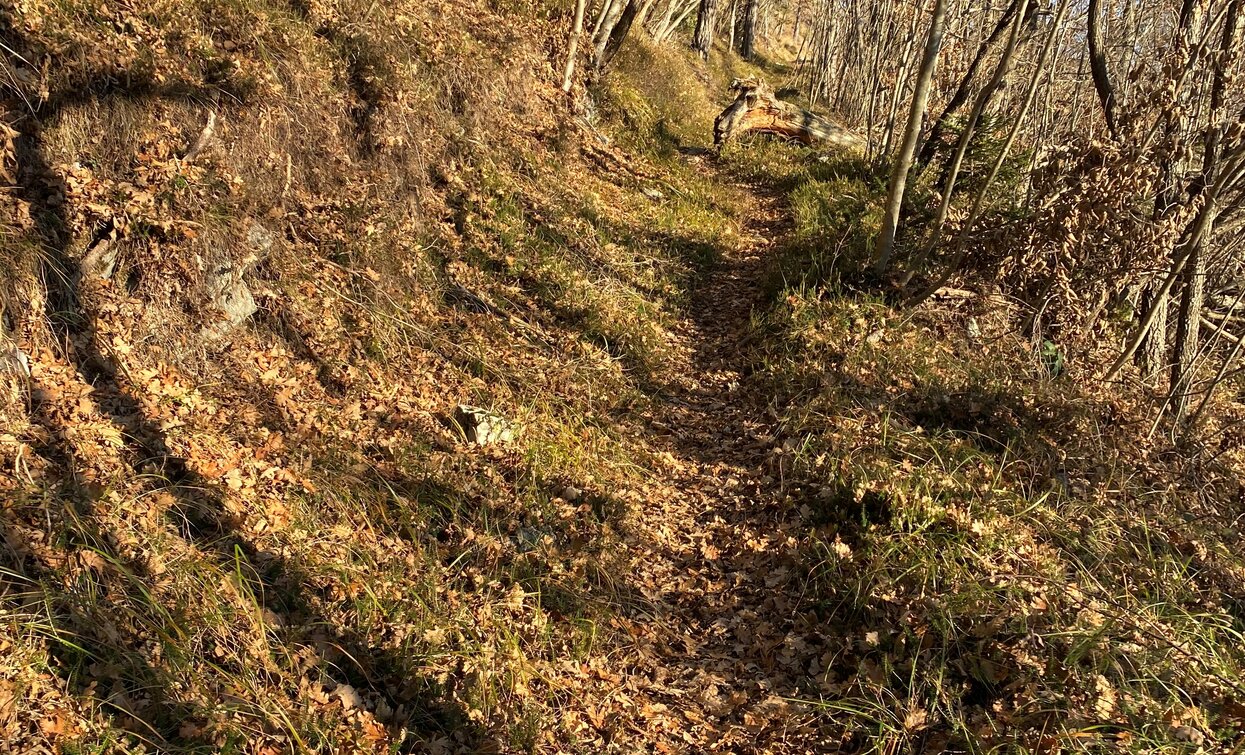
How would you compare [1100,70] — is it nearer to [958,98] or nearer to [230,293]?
[958,98]

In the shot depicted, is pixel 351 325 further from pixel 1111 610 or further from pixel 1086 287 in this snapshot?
pixel 1086 287

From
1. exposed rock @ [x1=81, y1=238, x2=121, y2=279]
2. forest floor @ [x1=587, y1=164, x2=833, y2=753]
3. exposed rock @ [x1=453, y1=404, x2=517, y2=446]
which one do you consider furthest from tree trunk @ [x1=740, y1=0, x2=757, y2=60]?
exposed rock @ [x1=81, y1=238, x2=121, y2=279]

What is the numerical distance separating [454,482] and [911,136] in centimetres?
626

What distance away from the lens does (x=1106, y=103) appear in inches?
315

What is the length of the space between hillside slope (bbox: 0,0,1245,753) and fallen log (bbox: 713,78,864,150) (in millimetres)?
7992

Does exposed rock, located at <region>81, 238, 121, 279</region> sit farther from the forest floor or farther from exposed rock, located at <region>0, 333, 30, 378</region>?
the forest floor

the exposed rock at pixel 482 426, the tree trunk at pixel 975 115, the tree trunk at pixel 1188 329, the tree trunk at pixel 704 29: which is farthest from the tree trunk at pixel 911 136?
the tree trunk at pixel 704 29

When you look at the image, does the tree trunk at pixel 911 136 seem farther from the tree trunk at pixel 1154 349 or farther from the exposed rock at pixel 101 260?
the exposed rock at pixel 101 260

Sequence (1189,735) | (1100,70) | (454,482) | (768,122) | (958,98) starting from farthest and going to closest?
(768,122) < (958,98) < (1100,70) < (454,482) < (1189,735)

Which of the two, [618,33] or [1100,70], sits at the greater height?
[1100,70]

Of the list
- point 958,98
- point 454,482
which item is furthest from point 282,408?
point 958,98

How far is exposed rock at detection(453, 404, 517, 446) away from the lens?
5.79m

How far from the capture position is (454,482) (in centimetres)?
533

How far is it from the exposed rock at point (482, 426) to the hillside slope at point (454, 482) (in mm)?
101
